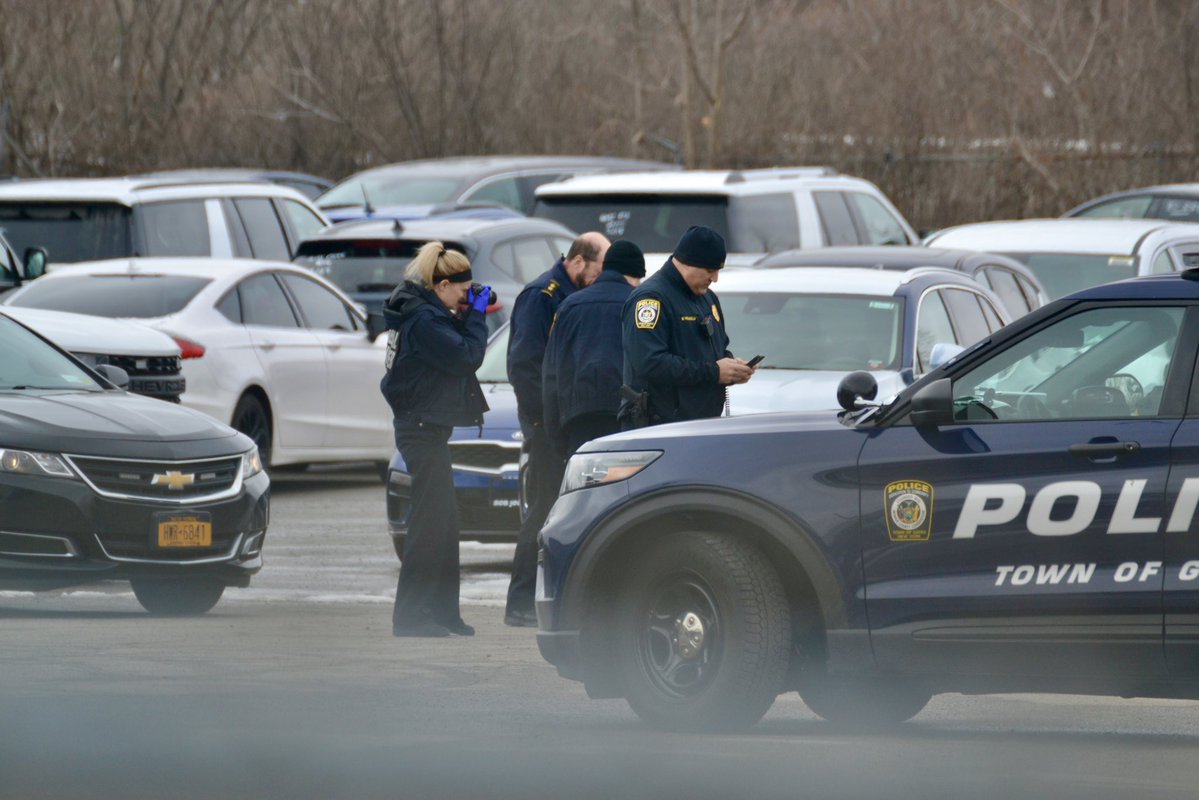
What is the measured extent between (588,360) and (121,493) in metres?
2.31

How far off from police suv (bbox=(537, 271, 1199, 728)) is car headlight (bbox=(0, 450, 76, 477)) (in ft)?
11.8

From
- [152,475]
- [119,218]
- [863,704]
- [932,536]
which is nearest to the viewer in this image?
[932,536]

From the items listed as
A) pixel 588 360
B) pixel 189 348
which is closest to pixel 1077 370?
pixel 588 360

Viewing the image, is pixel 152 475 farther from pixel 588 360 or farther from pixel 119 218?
pixel 119 218

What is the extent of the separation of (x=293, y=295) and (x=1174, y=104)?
60.1 ft

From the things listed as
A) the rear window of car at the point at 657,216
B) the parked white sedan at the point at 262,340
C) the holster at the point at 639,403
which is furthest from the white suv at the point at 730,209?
the holster at the point at 639,403

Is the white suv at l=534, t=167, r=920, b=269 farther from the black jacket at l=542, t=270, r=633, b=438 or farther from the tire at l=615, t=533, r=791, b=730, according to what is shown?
the tire at l=615, t=533, r=791, b=730

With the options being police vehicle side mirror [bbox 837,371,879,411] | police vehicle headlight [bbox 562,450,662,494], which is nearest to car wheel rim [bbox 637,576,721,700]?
police vehicle headlight [bbox 562,450,662,494]

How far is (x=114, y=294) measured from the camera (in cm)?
1597

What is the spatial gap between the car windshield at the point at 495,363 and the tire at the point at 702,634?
228 inches

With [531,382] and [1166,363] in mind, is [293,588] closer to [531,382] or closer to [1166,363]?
[531,382]

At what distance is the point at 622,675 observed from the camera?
8.03 meters

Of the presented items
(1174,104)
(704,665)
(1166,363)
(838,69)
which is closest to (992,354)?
(1166,363)

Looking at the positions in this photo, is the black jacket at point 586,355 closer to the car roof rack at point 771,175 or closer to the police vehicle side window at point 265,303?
the police vehicle side window at point 265,303
